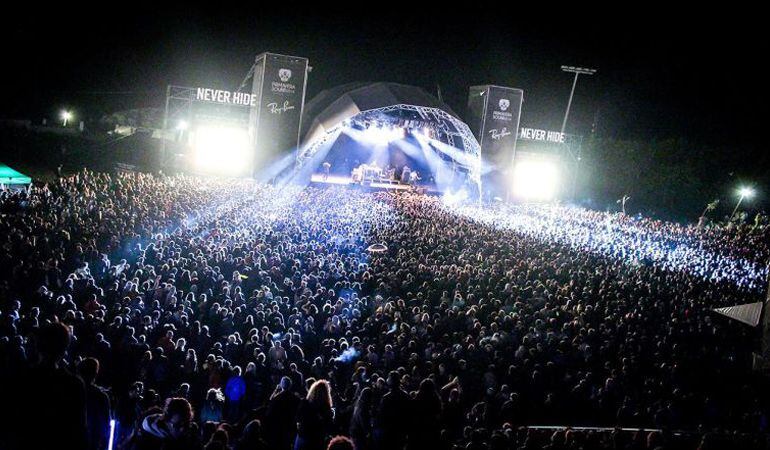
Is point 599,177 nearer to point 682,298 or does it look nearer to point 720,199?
point 720,199

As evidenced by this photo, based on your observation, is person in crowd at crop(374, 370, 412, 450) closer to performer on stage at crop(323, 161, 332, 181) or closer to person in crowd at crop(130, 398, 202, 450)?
person in crowd at crop(130, 398, 202, 450)

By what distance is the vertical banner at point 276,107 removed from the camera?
25.9 m

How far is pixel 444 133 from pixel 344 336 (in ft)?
78.8

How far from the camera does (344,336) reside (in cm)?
817

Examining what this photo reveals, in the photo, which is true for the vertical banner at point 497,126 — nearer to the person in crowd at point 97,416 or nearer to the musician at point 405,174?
the musician at point 405,174

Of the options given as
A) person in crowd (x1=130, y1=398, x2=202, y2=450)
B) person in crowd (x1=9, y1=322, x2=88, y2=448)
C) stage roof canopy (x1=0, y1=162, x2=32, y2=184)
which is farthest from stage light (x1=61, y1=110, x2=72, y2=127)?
person in crowd (x1=9, y1=322, x2=88, y2=448)

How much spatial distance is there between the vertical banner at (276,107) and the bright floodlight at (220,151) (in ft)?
5.40

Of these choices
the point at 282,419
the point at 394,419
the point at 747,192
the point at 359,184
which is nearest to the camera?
the point at 282,419

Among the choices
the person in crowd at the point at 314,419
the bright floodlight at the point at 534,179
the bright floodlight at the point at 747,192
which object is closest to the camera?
the person in crowd at the point at 314,419

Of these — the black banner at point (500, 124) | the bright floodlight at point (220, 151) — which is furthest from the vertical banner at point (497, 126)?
the bright floodlight at point (220, 151)

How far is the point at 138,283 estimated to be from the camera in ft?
28.8

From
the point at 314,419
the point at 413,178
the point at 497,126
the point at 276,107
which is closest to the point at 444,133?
the point at 497,126

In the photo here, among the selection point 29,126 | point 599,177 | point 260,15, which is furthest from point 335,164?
point 29,126

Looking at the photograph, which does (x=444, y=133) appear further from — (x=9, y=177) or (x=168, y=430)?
(x=168, y=430)
